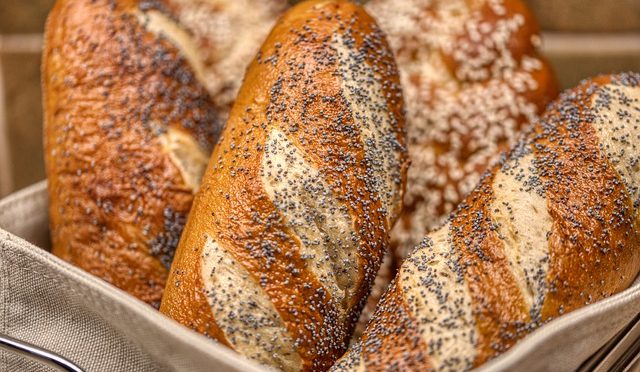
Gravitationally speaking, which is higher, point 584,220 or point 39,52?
point 584,220

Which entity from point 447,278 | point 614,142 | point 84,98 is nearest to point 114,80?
point 84,98

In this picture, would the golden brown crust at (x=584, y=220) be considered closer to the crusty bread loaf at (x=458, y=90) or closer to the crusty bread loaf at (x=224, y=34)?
the crusty bread loaf at (x=458, y=90)

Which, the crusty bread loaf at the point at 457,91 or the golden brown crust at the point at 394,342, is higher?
the crusty bread loaf at the point at 457,91

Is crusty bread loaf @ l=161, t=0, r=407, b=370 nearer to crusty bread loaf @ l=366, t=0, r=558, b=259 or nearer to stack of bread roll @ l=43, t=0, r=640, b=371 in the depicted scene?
stack of bread roll @ l=43, t=0, r=640, b=371

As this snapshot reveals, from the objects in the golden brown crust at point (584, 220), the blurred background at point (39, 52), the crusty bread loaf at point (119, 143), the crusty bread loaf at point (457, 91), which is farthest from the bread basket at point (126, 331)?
the blurred background at point (39, 52)

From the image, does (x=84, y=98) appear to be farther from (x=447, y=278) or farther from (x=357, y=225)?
(x=447, y=278)

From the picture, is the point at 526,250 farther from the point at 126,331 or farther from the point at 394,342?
the point at 126,331

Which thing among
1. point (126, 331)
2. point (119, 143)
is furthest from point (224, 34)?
point (126, 331)

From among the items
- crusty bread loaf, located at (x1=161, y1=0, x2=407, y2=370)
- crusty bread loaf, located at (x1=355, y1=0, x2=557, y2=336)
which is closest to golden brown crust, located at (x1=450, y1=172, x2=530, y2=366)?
crusty bread loaf, located at (x1=161, y1=0, x2=407, y2=370)
